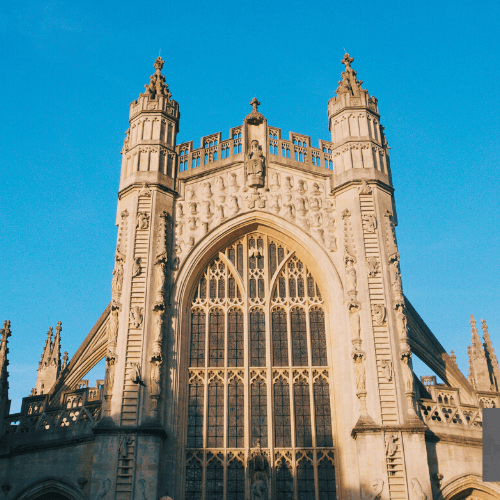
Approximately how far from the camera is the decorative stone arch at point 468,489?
1981 cm

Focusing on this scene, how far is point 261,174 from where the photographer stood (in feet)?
81.1

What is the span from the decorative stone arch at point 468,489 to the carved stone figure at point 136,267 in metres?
11.0

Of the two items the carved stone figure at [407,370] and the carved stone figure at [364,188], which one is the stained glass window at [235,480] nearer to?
the carved stone figure at [407,370]

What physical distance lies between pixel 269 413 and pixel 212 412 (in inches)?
68.6

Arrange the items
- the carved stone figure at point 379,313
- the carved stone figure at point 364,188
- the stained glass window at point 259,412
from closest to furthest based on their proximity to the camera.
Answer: the stained glass window at point 259,412, the carved stone figure at point 379,313, the carved stone figure at point 364,188

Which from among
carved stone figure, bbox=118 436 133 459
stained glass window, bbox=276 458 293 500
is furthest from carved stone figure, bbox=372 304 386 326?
carved stone figure, bbox=118 436 133 459

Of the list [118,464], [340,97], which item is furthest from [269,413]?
[340,97]

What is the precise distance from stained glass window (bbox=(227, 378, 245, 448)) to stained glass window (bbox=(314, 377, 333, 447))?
2.26 m

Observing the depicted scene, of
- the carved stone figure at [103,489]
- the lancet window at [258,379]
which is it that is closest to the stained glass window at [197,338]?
the lancet window at [258,379]

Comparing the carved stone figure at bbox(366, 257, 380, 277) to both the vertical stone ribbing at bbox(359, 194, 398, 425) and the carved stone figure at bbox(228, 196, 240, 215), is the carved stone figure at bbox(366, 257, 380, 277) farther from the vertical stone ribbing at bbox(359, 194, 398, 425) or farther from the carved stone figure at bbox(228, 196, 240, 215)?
the carved stone figure at bbox(228, 196, 240, 215)

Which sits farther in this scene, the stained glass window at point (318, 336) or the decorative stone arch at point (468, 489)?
the stained glass window at point (318, 336)

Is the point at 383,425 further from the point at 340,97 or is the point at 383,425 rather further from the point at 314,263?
the point at 340,97

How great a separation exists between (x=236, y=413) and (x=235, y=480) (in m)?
1.96

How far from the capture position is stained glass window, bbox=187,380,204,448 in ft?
69.4
